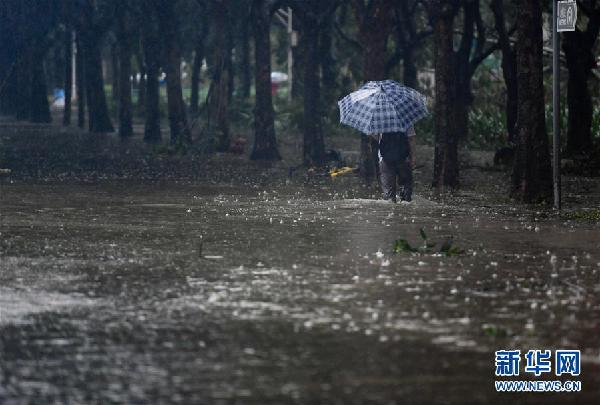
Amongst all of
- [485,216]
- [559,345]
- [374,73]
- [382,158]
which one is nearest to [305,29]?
[374,73]

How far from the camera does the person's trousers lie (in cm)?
2436

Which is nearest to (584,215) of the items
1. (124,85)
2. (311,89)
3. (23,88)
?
(311,89)

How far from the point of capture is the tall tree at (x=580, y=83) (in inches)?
1403

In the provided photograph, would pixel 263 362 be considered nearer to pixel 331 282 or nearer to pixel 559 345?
pixel 559 345

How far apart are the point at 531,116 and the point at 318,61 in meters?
22.9

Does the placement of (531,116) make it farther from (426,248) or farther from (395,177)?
(426,248)

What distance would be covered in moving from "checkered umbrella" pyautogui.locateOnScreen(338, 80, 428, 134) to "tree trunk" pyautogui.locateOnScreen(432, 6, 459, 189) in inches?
112

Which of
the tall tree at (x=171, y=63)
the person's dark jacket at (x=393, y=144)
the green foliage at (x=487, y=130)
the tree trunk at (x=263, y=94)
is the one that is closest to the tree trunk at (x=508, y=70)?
the green foliage at (x=487, y=130)

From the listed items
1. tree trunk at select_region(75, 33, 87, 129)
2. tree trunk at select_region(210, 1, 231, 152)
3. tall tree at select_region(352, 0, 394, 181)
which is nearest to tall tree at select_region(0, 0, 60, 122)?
tree trunk at select_region(75, 33, 87, 129)

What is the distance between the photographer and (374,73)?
32.7 m

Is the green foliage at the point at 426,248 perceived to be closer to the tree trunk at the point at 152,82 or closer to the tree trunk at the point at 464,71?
the tree trunk at the point at 464,71

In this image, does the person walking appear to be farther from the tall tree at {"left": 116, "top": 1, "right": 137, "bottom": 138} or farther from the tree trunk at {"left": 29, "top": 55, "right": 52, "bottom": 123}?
the tree trunk at {"left": 29, "top": 55, "right": 52, "bottom": 123}

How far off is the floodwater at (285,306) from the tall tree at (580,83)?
48.4 ft

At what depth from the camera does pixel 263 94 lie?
133 feet
